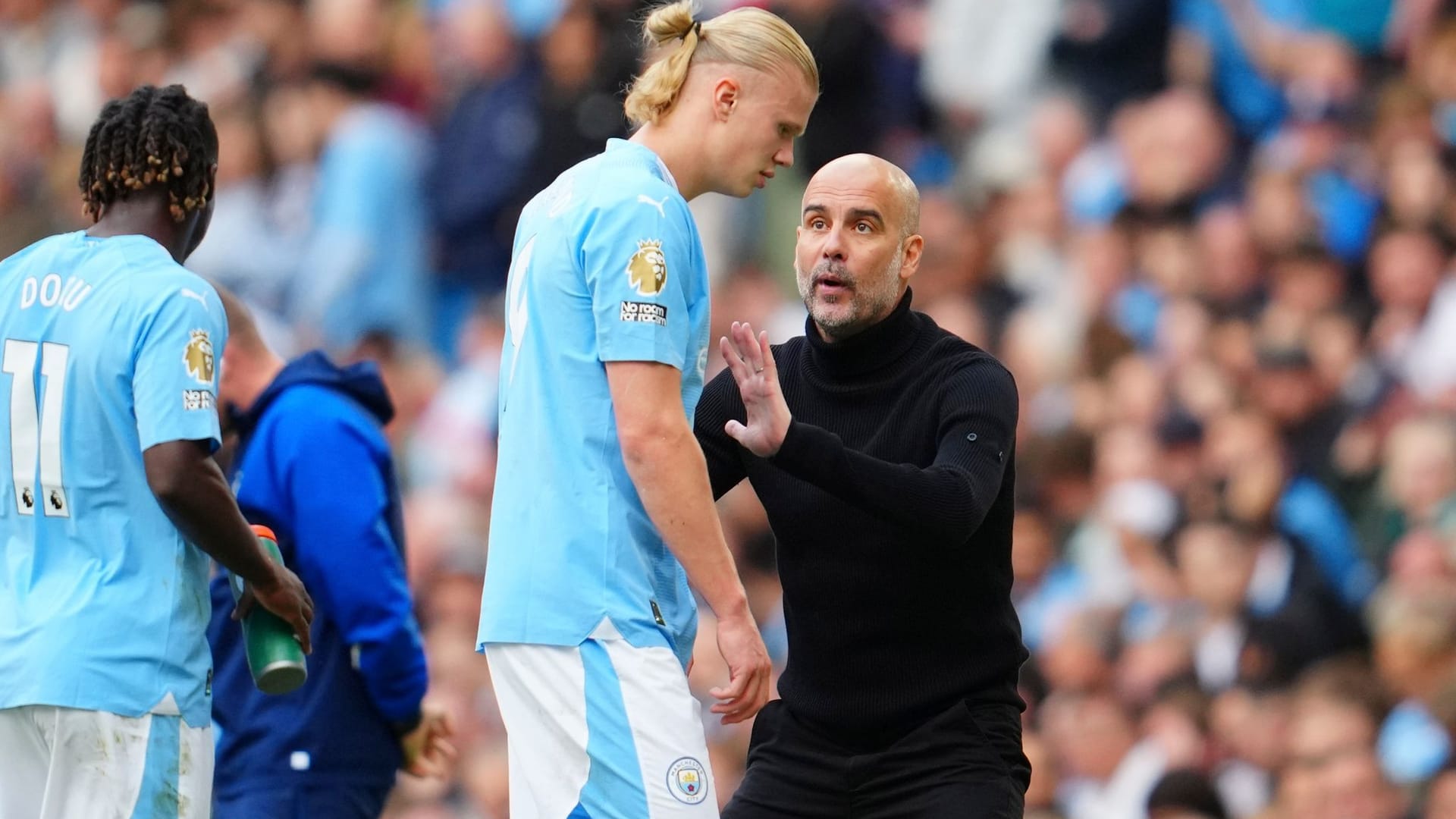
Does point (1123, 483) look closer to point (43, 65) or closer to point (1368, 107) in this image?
point (1368, 107)

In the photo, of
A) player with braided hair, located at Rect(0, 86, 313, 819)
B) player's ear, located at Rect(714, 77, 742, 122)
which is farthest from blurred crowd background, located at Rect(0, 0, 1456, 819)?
player with braided hair, located at Rect(0, 86, 313, 819)

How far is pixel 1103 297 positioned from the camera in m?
9.58

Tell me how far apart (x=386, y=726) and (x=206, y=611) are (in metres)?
1.35

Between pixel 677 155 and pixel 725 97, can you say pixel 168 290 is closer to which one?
pixel 677 155

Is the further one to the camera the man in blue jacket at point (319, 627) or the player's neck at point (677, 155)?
the man in blue jacket at point (319, 627)

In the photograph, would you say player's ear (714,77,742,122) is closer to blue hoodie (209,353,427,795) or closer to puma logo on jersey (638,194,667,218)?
puma logo on jersey (638,194,667,218)

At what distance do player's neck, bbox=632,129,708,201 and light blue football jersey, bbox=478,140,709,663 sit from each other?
4.7 inches

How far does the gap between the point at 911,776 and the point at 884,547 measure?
536 millimetres

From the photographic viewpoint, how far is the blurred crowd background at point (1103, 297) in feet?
25.8

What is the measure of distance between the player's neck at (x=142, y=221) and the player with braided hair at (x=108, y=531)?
0.19 ft

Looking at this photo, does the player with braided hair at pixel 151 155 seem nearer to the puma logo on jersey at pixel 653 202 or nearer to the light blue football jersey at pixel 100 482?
the light blue football jersey at pixel 100 482

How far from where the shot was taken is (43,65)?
47.8ft

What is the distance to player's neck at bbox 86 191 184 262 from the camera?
4.87 m

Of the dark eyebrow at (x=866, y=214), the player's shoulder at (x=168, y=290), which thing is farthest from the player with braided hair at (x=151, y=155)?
the dark eyebrow at (x=866, y=214)
